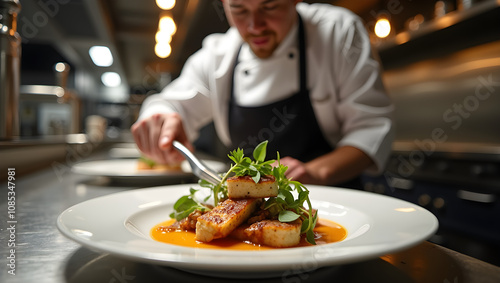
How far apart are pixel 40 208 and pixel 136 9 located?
402cm

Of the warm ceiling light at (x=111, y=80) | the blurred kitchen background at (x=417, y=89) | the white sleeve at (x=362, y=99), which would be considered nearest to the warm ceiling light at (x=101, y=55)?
the blurred kitchen background at (x=417, y=89)

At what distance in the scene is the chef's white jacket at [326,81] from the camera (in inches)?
66.1

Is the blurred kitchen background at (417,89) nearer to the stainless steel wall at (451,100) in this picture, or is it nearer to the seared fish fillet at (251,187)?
→ the stainless steel wall at (451,100)

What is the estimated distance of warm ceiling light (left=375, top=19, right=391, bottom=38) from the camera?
4289 mm

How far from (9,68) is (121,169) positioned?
0.76 metres

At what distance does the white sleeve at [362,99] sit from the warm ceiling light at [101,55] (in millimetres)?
5094

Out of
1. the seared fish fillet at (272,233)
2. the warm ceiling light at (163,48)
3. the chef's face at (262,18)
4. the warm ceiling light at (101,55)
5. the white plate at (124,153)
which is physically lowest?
the white plate at (124,153)

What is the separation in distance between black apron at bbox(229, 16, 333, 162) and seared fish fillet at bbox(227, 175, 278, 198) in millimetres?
1033

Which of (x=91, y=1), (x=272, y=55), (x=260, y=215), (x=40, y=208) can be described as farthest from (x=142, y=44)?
(x=260, y=215)

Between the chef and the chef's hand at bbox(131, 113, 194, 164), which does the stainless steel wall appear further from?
the chef's hand at bbox(131, 113, 194, 164)

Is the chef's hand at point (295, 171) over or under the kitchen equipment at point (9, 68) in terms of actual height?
under

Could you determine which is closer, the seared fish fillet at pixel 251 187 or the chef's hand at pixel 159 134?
the seared fish fillet at pixel 251 187

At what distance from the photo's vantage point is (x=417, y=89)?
412cm

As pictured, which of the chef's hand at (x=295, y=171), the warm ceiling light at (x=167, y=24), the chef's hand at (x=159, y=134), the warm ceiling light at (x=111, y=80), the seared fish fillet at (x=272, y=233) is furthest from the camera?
the warm ceiling light at (x=111, y=80)
